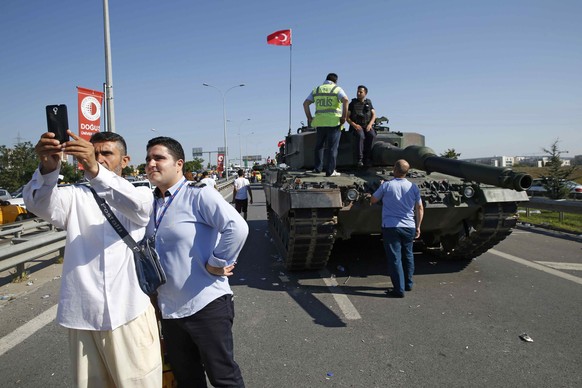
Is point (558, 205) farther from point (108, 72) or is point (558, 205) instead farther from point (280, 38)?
point (108, 72)

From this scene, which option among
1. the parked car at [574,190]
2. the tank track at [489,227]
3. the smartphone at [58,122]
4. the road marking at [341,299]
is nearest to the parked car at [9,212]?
the road marking at [341,299]

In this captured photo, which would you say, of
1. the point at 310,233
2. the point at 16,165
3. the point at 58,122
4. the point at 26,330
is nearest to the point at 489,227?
the point at 310,233

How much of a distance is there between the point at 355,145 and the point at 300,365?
5188mm

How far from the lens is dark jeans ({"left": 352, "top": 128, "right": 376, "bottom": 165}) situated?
26.1 ft

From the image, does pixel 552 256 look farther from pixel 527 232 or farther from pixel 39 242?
pixel 39 242

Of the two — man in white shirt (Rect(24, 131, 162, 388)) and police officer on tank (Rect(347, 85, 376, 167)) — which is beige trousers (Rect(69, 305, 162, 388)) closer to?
man in white shirt (Rect(24, 131, 162, 388))

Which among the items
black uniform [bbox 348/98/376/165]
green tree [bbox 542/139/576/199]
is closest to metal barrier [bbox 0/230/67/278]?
black uniform [bbox 348/98/376/165]

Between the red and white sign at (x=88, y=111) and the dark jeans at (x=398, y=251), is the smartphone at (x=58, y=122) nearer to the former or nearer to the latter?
the dark jeans at (x=398, y=251)

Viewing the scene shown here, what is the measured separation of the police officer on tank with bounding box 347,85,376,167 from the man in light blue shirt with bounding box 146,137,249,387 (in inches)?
228

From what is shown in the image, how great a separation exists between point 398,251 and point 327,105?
2895 mm

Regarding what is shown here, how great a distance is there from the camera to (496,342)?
13.3 feet

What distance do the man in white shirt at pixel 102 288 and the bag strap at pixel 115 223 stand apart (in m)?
0.03

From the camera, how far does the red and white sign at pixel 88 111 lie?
10172 millimetres

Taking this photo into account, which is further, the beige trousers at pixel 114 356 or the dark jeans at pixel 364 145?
the dark jeans at pixel 364 145
